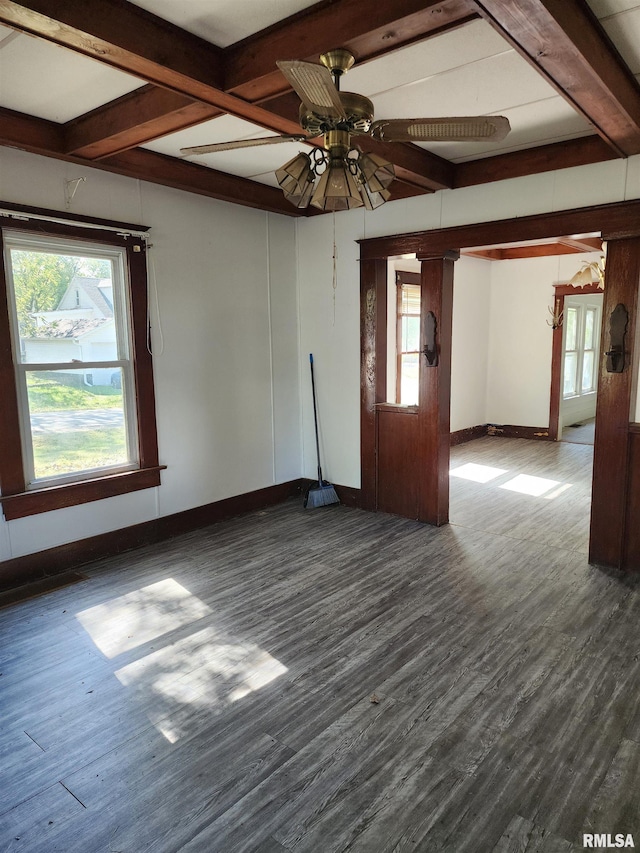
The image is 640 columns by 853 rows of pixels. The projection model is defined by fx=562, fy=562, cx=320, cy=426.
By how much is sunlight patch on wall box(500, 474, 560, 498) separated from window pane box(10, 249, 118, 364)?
4.11 meters

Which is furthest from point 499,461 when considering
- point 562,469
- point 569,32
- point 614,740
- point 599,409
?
point 569,32

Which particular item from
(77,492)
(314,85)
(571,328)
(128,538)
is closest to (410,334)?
(571,328)

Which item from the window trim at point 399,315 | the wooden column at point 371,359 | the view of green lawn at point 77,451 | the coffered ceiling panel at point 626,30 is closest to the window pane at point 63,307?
the view of green lawn at point 77,451

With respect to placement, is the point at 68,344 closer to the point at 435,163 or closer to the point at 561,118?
the point at 435,163

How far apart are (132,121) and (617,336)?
325cm

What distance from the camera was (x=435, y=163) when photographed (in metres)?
4.15

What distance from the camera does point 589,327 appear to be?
9500mm

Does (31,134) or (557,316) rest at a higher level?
(31,134)

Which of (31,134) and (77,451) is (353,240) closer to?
(31,134)

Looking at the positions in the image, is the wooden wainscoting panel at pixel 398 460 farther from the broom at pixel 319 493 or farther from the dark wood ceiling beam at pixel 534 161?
the dark wood ceiling beam at pixel 534 161

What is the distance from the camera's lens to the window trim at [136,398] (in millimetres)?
3555

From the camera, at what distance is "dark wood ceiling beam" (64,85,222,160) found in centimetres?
290

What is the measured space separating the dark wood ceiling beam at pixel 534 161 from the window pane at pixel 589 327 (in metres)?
5.95

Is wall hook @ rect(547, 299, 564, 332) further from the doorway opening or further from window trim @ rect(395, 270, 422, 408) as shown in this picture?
window trim @ rect(395, 270, 422, 408)
